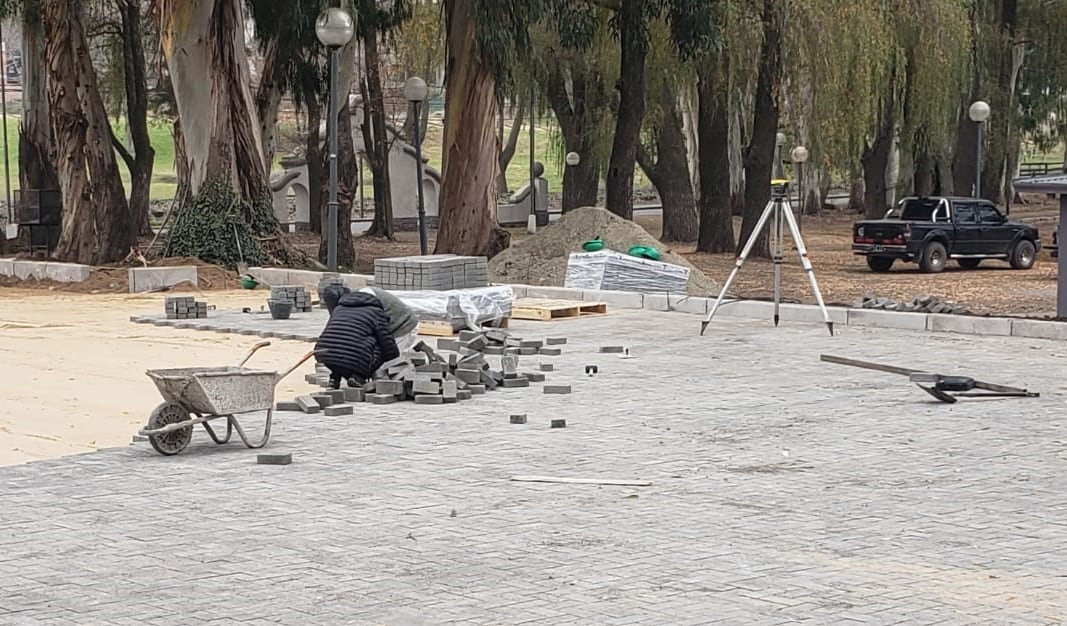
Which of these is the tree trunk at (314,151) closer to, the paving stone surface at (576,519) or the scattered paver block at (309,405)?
the scattered paver block at (309,405)

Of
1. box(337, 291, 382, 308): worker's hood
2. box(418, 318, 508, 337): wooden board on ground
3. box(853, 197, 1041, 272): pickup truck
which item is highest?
box(853, 197, 1041, 272): pickup truck

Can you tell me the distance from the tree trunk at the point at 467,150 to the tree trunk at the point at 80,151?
6.75m

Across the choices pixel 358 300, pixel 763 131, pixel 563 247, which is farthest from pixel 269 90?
pixel 358 300

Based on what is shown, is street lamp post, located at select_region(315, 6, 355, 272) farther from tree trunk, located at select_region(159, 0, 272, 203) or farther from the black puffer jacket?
the black puffer jacket

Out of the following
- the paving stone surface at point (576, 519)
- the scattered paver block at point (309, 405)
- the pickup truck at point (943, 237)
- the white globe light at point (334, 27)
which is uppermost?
the white globe light at point (334, 27)

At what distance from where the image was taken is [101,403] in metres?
14.0

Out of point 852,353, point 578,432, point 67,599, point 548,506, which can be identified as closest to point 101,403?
point 578,432

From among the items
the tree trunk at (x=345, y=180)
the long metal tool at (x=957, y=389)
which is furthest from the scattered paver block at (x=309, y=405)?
the tree trunk at (x=345, y=180)

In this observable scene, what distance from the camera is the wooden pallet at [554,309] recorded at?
22.4m

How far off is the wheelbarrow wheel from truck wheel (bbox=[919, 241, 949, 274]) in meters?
24.2

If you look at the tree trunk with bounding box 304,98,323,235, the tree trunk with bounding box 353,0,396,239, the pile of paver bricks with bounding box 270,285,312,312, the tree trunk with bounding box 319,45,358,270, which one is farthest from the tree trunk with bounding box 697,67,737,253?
the pile of paver bricks with bounding box 270,285,312,312

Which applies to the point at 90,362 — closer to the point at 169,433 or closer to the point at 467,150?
the point at 169,433

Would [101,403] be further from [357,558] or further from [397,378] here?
[357,558]

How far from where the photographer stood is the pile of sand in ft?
89.2
